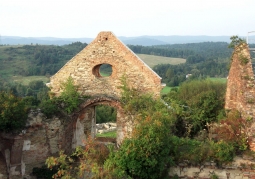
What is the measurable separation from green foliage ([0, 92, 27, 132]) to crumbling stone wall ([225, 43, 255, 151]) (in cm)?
858

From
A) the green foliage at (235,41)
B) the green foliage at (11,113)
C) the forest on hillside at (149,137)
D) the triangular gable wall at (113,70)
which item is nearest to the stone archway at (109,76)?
the triangular gable wall at (113,70)

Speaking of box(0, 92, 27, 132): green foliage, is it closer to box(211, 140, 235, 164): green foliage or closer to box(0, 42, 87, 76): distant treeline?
box(211, 140, 235, 164): green foliage

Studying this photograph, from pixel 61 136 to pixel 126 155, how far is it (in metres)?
5.57

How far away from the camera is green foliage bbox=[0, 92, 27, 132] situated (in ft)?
35.5

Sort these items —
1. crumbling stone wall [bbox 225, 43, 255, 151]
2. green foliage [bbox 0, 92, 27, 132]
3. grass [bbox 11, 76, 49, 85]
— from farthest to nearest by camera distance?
grass [bbox 11, 76, 49, 85], green foliage [bbox 0, 92, 27, 132], crumbling stone wall [bbox 225, 43, 255, 151]

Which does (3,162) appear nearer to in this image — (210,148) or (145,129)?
(145,129)

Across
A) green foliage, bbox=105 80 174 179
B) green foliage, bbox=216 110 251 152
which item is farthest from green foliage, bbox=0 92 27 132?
green foliage, bbox=216 110 251 152

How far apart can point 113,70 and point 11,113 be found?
4911 millimetres

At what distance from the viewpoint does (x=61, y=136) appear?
13.2 m

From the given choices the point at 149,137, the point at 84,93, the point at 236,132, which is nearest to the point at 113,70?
the point at 84,93

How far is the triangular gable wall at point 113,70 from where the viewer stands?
12828 millimetres

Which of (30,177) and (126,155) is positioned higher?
(126,155)

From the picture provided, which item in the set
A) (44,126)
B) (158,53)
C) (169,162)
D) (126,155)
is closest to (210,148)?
(169,162)

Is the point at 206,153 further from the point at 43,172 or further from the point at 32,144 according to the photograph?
the point at 32,144
